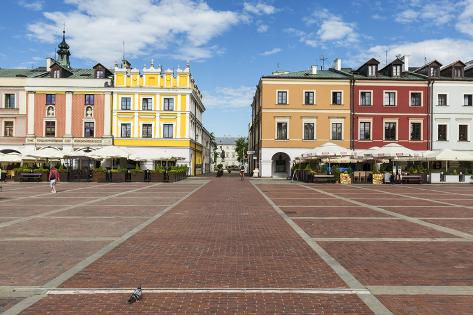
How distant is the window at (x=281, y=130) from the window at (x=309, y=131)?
221 centimetres

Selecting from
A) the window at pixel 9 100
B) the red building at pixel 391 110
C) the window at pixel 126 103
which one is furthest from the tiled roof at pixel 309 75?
the window at pixel 9 100

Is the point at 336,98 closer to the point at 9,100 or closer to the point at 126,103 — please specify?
the point at 126,103

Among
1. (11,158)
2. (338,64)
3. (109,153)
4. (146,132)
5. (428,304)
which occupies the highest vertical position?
(338,64)

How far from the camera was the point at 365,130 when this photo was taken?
149 feet

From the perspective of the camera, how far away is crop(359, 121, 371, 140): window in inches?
1790

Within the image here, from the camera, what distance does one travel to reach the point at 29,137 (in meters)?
47.1

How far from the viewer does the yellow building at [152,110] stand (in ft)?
158

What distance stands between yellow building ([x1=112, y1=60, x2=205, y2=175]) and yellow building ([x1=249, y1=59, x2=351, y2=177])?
9.65 meters

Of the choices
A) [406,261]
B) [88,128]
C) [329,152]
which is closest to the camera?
[406,261]

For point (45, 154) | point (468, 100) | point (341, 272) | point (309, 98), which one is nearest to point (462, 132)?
point (468, 100)

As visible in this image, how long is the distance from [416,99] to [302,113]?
12543 millimetres

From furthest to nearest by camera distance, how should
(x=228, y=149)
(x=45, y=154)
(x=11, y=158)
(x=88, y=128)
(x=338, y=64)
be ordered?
1. (x=228, y=149)
2. (x=338, y=64)
3. (x=88, y=128)
4. (x=11, y=158)
5. (x=45, y=154)

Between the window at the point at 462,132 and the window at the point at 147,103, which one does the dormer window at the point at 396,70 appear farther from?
the window at the point at 147,103

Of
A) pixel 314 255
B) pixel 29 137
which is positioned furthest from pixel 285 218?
pixel 29 137
